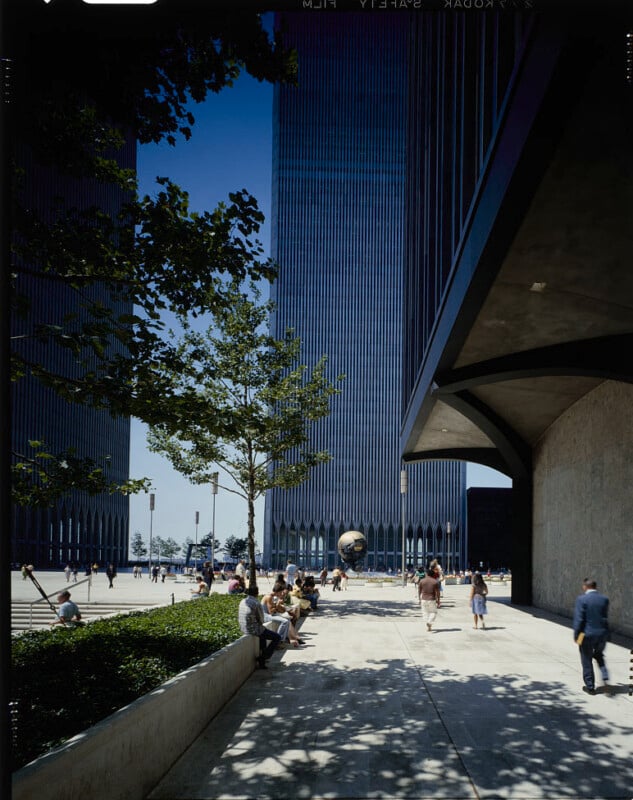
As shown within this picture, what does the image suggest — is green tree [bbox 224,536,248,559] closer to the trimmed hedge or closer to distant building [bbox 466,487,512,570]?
distant building [bbox 466,487,512,570]

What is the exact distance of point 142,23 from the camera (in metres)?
2.26

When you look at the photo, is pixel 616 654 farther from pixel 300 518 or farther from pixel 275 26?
pixel 300 518

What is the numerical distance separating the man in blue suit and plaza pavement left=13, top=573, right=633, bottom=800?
0.51 m

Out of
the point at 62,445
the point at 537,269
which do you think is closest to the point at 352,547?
the point at 62,445

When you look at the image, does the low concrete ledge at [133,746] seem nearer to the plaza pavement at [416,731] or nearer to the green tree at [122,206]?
the plaza pavement at [416,731]

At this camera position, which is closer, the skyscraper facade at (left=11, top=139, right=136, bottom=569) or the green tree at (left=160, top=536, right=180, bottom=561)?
the skyscraper facade at (left=11, top=139, right=136, bottom=569)

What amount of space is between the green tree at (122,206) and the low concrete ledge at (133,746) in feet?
8.38

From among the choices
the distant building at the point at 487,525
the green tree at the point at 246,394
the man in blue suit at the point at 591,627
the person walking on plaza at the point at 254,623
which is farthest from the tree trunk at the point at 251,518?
the distant building at the point at 487,525

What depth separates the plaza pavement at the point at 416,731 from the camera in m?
5.61

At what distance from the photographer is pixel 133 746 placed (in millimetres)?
5227

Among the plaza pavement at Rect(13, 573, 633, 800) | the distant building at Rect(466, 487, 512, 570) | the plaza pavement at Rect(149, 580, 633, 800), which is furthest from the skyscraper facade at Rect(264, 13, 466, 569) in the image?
the plaza pavement at Rect(149, 580, 633, 800)

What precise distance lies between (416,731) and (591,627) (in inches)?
135

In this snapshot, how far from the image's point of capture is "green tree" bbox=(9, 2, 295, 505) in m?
2.84

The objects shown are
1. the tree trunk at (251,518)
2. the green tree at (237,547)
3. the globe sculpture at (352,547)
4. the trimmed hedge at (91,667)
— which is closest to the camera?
the trimmed hedge at (91,667)
